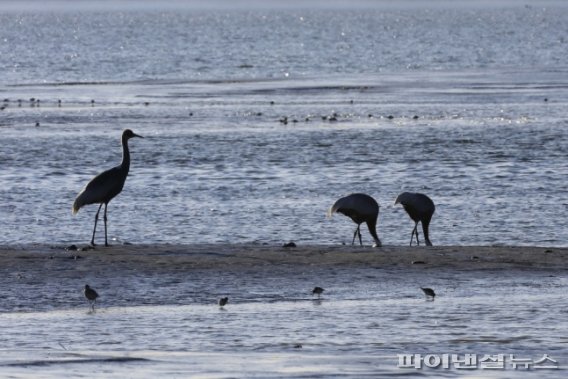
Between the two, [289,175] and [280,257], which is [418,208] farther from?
[289,175]

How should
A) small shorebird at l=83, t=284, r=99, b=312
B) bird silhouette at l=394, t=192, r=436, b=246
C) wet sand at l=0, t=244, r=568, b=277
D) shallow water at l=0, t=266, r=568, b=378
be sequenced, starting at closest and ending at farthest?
shallow water at l=0, t=266, r=568, b=378
small shorebird at l=83, t=284, r=99, b=312
wet sand at l=0, t=244, r=568, b=277
bird silhouette at l=394, t=192, r=436, b=246

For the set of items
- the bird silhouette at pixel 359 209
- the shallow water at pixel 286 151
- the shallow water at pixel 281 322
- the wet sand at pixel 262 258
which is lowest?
the shallow water at pixel 281 322

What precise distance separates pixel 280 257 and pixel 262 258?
0.22m

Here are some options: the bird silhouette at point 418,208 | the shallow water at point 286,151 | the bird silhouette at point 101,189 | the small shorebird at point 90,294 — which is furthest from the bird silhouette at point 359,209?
the small shorebird at point 90,294

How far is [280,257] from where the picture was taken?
1852 centimetres

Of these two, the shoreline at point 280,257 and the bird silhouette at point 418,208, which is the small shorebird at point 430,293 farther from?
the bird silhouette at point 418,208

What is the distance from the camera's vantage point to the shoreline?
18031mm

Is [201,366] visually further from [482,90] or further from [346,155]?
[482,90]

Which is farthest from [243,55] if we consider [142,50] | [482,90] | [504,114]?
[504,114]

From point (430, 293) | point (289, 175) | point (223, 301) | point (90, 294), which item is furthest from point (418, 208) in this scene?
point (289, 175)

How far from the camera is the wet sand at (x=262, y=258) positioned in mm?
17938

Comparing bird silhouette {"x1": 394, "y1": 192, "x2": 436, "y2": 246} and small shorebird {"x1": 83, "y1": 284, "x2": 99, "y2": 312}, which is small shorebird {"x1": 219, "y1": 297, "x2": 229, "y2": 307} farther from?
bird silhouette {"x1": 394, "y1": 192, "x2": 436, "y2": 246}

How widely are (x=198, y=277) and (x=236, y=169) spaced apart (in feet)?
43.4

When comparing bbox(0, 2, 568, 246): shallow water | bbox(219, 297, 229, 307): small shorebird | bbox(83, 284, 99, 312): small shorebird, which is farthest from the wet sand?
bbox(0, 2, 568, 246): shallow water
